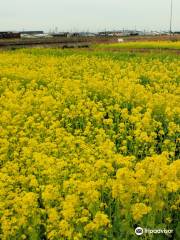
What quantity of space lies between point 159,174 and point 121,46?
1228 inches

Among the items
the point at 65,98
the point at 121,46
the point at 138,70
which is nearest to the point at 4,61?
the point at 138,70

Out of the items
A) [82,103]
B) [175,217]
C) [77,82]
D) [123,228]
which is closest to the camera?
[123,228]

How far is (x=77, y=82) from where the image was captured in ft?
43.3

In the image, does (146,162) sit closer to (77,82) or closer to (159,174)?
(159,174)

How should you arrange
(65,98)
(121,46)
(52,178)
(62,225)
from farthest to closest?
(121,46) → (65,98) → (52,178) → (62,225)

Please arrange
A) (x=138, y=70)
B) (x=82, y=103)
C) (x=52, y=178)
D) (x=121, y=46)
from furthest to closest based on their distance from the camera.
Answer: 1. (x=121, y=46)
2. (x=138, y=70)
3. (x=82, y=103)
4. (x=52, y=178)

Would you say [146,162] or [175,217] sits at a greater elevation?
[146,162]

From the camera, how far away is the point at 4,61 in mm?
21234

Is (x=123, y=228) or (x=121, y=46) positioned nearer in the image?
(x=123, y=228)

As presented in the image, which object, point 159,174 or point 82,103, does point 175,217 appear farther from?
point 82,103

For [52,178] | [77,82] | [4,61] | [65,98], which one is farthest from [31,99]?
[4,61]

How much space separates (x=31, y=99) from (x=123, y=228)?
6682mm

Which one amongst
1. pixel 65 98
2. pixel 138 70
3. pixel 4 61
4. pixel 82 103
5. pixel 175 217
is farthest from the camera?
pixel 4 61

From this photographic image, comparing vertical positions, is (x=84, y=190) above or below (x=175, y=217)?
above
